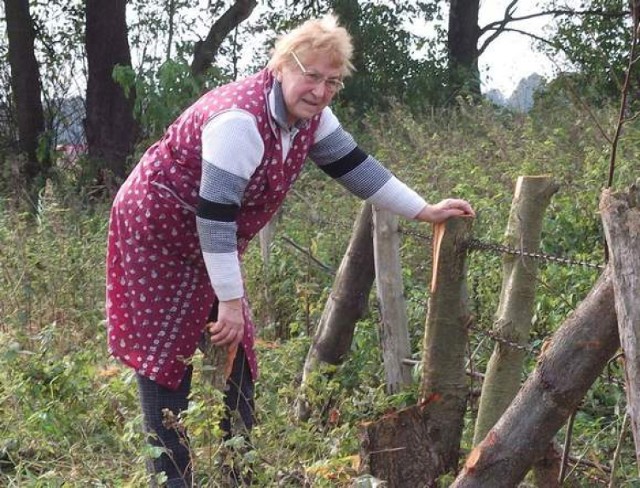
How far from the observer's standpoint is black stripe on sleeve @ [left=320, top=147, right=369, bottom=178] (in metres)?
3.77

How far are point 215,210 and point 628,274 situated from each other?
53.2 inches

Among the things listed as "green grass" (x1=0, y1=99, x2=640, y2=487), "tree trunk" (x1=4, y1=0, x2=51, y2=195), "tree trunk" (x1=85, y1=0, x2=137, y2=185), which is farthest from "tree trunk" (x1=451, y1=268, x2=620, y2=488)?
"tree trunk" (x1=4, y1=0, x2=51, y2=195)

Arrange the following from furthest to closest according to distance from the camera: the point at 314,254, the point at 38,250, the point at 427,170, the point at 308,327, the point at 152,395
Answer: the point at 427,170, the point at 38,250, the point at 314,254, the point at 308,327, the point at 152,395

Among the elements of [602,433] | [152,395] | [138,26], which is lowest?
[602,433]

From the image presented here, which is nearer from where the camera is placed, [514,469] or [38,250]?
[514,469]

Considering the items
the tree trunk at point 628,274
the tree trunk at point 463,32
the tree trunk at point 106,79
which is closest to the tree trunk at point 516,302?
the tree trunk at point 628,274

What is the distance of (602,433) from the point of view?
4102mm

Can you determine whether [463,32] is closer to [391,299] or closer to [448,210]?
[391,299]

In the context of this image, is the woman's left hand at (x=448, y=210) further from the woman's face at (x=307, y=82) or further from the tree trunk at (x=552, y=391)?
the tree trunk at (x=552, y=391)

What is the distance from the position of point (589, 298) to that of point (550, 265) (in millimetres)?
2922

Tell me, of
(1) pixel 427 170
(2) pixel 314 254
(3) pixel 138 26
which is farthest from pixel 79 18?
(2) pixel 314 254

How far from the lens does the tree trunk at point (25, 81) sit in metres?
13.9

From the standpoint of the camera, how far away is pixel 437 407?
3631 mm

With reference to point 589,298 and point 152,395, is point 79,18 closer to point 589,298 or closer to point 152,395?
point 152,395
